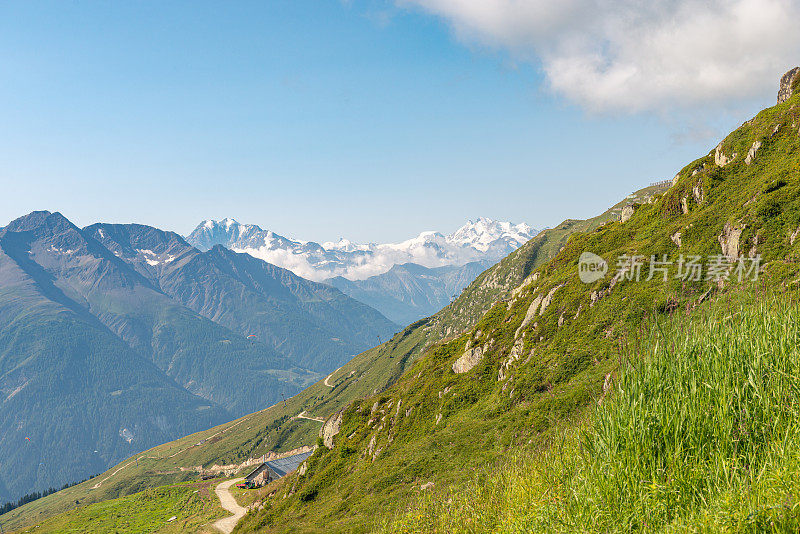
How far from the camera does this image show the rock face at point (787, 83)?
7969cm

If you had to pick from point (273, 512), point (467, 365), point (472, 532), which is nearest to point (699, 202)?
point (467, 365)

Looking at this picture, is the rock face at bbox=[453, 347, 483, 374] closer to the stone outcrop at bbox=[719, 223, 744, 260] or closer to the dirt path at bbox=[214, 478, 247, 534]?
the stone outcrop at bbox=[719, 223, 744, 260]

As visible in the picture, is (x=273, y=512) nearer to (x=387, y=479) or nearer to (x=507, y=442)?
(x=387, y=479)

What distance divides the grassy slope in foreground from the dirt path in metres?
22.1

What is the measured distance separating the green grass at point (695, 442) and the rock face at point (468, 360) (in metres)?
53.5

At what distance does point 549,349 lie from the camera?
51.9 metres

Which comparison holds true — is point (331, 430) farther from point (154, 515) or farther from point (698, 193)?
point (154, 515)

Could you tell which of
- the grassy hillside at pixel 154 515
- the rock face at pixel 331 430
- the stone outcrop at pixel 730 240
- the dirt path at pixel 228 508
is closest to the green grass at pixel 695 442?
the stone outcrop at pixel 730 240

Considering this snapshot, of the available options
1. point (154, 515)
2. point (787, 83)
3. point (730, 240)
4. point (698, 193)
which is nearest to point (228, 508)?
point (154, 515)

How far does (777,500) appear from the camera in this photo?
30.9ft

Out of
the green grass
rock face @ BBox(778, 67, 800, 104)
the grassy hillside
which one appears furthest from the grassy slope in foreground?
the grassy hillside

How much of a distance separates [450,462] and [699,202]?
5156cm

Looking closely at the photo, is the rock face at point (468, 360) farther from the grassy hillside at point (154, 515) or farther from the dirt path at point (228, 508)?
the grassy hillside at point (154, 515)

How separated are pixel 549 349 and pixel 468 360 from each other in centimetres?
1998
